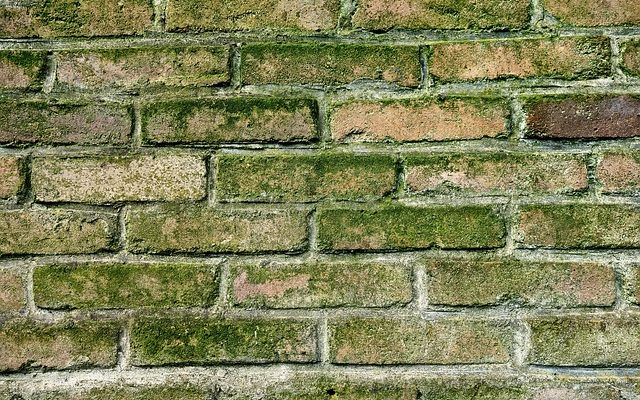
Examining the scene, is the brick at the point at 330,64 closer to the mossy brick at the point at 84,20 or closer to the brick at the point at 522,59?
the brick at the point at 522,59

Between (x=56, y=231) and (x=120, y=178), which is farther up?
(x=120, y=178)

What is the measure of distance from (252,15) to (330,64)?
0.17m

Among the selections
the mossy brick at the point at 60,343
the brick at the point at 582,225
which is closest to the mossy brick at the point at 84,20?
the mossy brick at the point at 60,343

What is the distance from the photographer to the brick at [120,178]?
44.3 inches

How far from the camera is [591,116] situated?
1116 millimetres

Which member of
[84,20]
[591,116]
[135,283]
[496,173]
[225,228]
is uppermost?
[84,20]

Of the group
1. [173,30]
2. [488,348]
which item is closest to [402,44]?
[173,30]

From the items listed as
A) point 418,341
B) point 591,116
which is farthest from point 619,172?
point 418,341

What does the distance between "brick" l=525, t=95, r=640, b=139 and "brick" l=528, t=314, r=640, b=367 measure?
325 mm

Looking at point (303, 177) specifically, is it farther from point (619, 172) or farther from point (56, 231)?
point (619, 172)

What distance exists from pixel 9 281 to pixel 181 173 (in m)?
0.37

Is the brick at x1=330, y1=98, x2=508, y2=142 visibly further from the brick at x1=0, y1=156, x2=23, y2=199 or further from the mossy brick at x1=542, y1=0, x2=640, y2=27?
the brick at x1=0, y1=156, x2=23, y2=199

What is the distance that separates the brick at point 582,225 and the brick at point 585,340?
0.43 feet

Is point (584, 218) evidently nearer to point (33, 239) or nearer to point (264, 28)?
point (264, 28)
